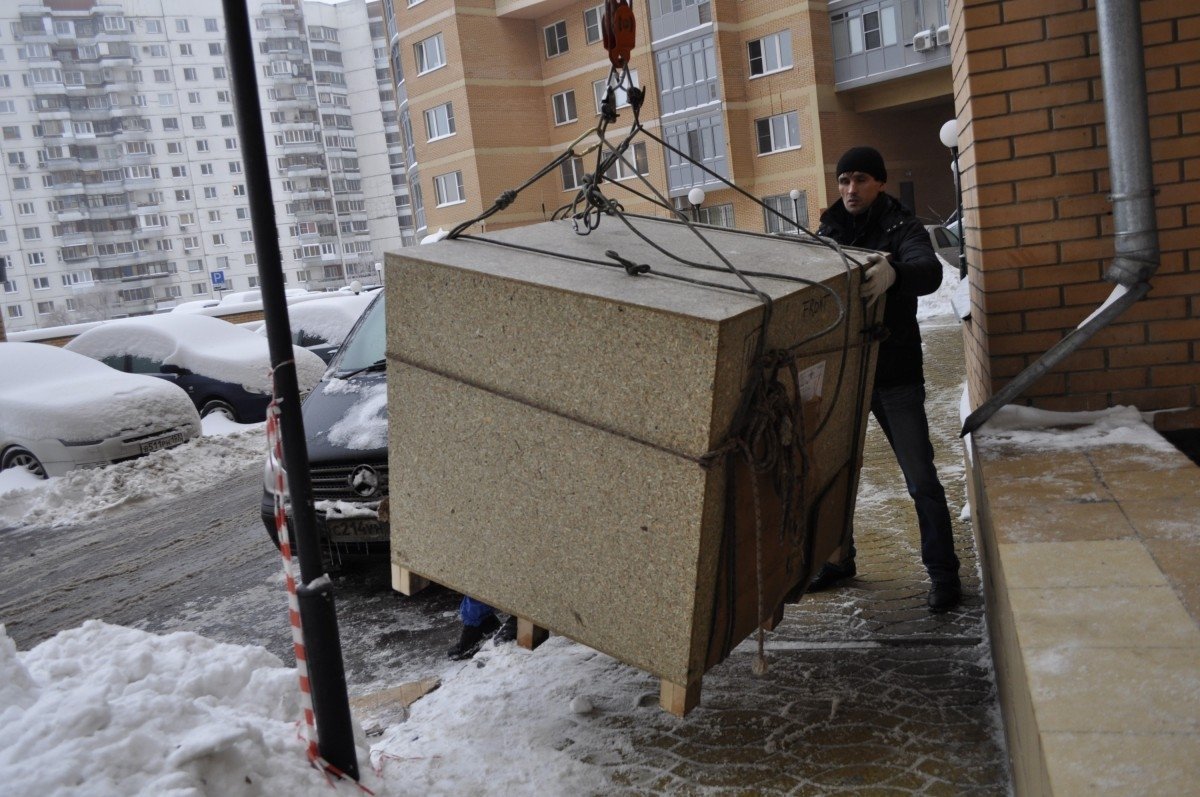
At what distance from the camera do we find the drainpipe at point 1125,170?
3432mm

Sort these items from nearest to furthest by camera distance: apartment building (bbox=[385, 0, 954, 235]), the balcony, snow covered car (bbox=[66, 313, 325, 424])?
snow covered car (bbox=[66, 313, 325, 424]) < the balcony < apartment building (bbox=[385, 0, 954, 235])

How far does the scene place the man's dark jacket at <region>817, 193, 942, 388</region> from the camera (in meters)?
4.02

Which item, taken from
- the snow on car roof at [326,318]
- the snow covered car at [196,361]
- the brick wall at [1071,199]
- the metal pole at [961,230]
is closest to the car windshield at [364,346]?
the metal pole at [961,230]

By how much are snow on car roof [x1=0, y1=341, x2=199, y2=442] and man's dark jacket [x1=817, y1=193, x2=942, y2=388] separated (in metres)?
9.25

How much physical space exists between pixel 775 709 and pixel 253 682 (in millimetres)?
1919

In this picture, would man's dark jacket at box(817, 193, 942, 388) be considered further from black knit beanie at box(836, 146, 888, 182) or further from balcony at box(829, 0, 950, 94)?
balcony at box(829, 0, 950, 94)

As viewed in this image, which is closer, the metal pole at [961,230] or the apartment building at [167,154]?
the metal pole at [961,230]

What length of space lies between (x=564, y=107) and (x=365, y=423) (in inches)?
1448

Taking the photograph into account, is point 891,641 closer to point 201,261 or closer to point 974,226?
point 974,226

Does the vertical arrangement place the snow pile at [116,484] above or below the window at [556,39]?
below

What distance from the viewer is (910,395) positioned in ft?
13.8

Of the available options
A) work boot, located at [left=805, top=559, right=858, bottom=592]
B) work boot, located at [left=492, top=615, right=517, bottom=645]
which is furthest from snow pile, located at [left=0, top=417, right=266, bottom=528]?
work boot, located at [left=805, top=559, right=858, bottom=592]

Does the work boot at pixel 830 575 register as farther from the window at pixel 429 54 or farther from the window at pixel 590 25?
the window at pixel 429 54

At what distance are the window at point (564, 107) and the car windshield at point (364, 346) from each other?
114 ft
